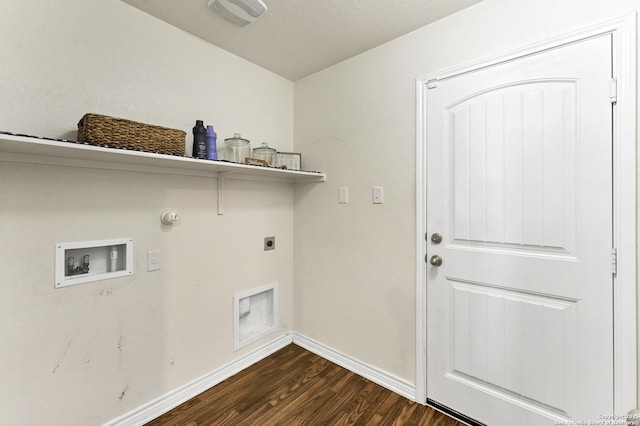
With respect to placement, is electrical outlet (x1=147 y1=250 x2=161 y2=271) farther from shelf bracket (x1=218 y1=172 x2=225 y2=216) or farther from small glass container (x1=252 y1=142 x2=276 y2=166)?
small glass container (x1=252 y1=142 x2=276 y2=166)

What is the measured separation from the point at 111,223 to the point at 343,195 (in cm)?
148

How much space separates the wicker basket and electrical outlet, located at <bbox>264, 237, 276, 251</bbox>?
39.3 inches

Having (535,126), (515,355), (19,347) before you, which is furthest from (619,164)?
(19,347)

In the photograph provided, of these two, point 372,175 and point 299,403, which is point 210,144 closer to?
point 372,175

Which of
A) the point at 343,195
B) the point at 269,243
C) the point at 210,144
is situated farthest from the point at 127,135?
the point at 343,195

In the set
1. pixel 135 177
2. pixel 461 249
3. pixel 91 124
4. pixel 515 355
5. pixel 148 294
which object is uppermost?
pixel 91 124

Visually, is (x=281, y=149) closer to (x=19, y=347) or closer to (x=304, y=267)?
(x=304, y=267)

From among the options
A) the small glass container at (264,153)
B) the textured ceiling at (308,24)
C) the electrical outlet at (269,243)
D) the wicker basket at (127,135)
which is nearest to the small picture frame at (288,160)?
the small glass container at (264,153)

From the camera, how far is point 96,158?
1.36 meters

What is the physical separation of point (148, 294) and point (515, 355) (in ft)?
6.81

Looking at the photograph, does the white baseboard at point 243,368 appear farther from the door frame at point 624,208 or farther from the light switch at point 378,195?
the light switch at point 378,195

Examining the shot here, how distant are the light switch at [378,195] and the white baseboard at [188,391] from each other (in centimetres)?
148

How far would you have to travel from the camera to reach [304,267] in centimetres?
242

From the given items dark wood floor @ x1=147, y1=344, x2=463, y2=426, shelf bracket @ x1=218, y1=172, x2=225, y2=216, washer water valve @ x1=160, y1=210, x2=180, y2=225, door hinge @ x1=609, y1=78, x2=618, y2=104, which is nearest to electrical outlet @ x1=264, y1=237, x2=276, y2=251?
shelf bracket @ x1=218, y1=172, x2=225, y2=216
